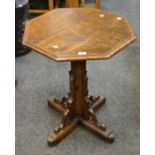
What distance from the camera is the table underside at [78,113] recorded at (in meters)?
1.94

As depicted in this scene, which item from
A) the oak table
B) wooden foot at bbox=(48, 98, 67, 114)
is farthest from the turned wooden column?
wooden foot at bbox=(48, 98, 67, 114)

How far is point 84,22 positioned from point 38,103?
0.76 m

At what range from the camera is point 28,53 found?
9.78ft

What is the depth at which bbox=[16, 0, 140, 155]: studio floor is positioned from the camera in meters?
1.98

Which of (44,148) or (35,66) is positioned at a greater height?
(35,66)

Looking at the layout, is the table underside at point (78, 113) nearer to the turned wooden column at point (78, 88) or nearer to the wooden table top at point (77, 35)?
the turned wooden column at point (78, 88)

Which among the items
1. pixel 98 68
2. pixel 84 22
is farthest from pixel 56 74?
pixel 84 22

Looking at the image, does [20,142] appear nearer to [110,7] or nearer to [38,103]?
[38,103]

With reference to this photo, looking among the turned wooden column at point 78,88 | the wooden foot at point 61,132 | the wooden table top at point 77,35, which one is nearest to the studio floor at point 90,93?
the wooden foot at point 61,132

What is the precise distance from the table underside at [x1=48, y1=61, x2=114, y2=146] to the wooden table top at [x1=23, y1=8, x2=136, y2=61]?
0.20m

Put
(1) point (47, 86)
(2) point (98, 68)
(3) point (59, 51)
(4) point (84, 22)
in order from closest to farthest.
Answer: (3) point (59, 51), (4) point (84, 22), (1) point (47, 86), (2) point (98, 68)

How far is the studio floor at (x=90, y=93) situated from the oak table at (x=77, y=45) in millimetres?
70

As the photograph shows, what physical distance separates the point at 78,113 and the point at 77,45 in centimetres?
59

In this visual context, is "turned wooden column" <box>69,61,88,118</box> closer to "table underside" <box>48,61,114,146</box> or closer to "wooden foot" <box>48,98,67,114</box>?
"table underside" <box>48,61,114,146</box>
